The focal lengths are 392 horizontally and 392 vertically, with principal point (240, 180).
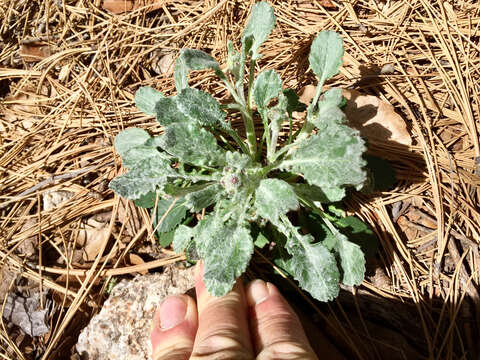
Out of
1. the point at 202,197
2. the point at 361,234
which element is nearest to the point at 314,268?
the point at 361,234

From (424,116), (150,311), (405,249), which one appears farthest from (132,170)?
(424,116)

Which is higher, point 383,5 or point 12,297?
point 383,5

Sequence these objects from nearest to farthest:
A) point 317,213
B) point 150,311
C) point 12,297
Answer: point 317,213 < point 150,311 < point 12,297

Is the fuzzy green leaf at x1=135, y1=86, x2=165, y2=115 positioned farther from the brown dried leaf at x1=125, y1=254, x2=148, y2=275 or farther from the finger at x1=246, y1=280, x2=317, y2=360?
the finger at x1=246, y1=280, x2=317, y2=360

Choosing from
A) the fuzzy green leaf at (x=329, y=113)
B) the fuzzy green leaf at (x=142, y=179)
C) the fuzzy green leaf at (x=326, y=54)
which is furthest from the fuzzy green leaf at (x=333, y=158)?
the fuzzy green leaf at (x=142, y=179)

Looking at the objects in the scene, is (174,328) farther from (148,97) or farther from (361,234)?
(148,97)

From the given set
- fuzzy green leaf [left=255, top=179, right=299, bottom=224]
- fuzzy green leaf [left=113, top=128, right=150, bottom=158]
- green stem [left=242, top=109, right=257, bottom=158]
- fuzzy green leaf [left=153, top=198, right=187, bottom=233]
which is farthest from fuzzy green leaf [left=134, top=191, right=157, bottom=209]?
fuzzy green leaf [left=255, top=179, right=299, bottom=224]

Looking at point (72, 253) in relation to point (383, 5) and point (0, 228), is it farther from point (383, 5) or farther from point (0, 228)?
point (383, 5)

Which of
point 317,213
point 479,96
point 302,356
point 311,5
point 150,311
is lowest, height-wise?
point 150,311
